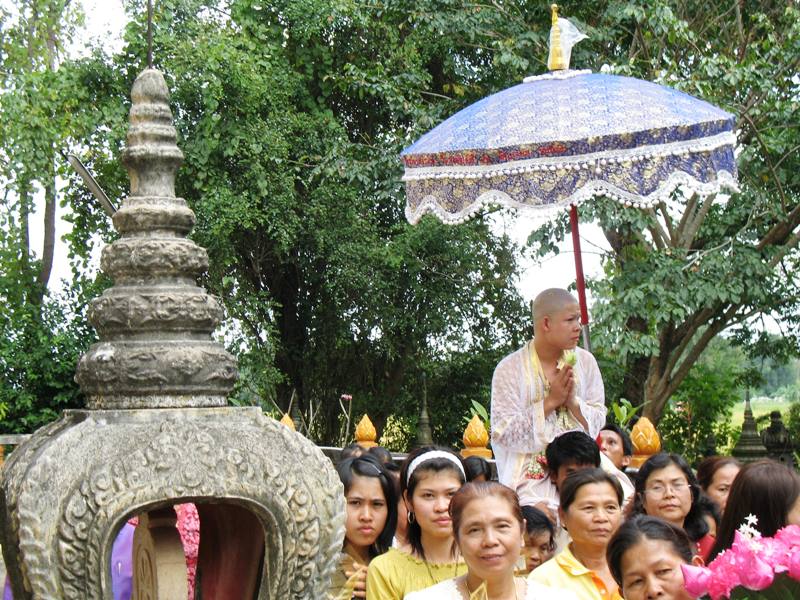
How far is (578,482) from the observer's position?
4.37m

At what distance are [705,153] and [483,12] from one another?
533 centimetres

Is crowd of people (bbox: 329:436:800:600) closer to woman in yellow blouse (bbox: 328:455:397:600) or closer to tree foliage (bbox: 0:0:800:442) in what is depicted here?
woman in yellow blouse (bbox: 328:455:397:600)

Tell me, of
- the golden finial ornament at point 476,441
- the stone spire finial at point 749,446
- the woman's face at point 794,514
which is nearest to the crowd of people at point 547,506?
the woman's face at point 794,514

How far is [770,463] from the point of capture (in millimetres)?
3805

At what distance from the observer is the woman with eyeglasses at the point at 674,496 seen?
488 cm

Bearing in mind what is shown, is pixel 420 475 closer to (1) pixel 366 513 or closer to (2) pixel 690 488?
(1) pixel 366 513

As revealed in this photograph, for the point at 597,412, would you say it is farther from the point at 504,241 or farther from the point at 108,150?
the point at 108,150

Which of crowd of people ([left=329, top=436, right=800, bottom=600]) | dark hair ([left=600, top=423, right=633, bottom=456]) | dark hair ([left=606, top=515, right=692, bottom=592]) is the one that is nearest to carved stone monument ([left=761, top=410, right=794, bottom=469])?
dark hair ([left=600, top=423, right=633, bottom=456])

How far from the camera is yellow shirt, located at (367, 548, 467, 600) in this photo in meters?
4.23

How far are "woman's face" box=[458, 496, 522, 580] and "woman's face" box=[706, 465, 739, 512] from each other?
1.81m

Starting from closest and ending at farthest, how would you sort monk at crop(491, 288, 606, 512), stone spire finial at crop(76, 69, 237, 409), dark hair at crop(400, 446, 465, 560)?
stone spire finial at crop(76, 69, 237, 409), dark hair at crop(400, 446, 465, 560), monk at crop(491, 288, 606, 512)

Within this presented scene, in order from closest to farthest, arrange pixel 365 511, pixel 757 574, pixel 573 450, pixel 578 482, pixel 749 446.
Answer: pixel 757 574 → pixel 578 482 → pixel 365 511 → pixel 573 450 → pixel 749 446

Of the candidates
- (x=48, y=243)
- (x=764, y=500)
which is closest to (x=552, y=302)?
(x=764, y=500)

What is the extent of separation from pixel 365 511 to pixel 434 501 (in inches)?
14.6
